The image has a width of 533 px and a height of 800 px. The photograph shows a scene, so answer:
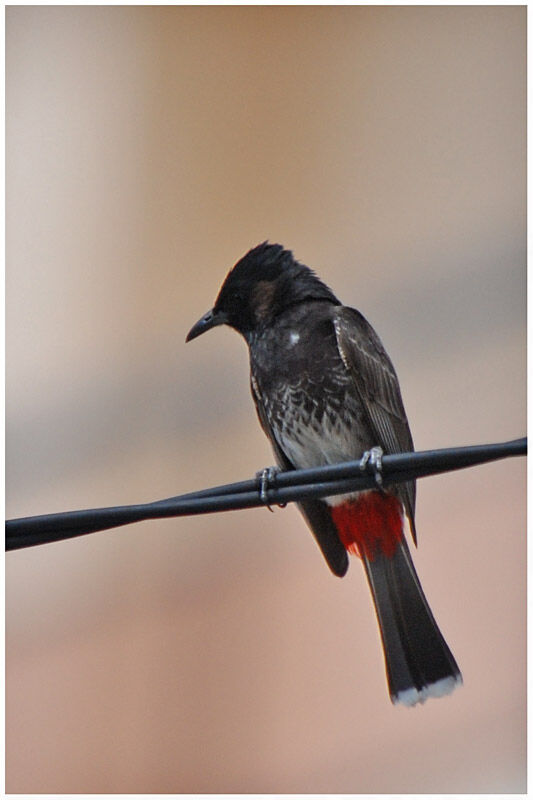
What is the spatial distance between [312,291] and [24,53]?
4.35 feet

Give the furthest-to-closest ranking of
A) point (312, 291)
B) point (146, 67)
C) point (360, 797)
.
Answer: point (146, 67), point (312, 291), point (360, 797)

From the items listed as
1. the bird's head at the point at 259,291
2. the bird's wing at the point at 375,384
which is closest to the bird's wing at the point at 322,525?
the bird's head at the point at 259,291

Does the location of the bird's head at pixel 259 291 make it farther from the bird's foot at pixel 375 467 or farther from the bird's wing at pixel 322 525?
the bird's foot at pixel 375 467

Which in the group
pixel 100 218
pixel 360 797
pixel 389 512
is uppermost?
pixel 100 218

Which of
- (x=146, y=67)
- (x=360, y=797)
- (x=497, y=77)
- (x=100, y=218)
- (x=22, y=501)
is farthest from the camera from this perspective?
(x=146, y=67)

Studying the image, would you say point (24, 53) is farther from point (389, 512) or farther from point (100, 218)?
point (389, 512)

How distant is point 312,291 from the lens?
3.17 m

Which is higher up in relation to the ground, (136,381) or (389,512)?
(136,381)

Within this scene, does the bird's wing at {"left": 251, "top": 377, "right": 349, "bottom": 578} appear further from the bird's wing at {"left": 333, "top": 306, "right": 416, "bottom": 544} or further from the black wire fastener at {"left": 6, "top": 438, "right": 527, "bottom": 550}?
the black wire fastener at {"left": 6, "top": 438, "right": 527, "bottom": 550}

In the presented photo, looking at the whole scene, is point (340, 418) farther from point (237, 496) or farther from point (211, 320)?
point (237, 496)

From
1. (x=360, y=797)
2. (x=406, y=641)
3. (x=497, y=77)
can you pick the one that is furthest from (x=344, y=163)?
(x=360, y=797)

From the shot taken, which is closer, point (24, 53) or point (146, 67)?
point (24, 53)

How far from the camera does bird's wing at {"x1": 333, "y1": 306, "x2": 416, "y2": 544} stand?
290cm

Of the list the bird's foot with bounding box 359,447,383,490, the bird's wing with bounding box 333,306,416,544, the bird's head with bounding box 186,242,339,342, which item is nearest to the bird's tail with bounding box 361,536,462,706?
the bird's wing with bounding box 333,306,416,544
